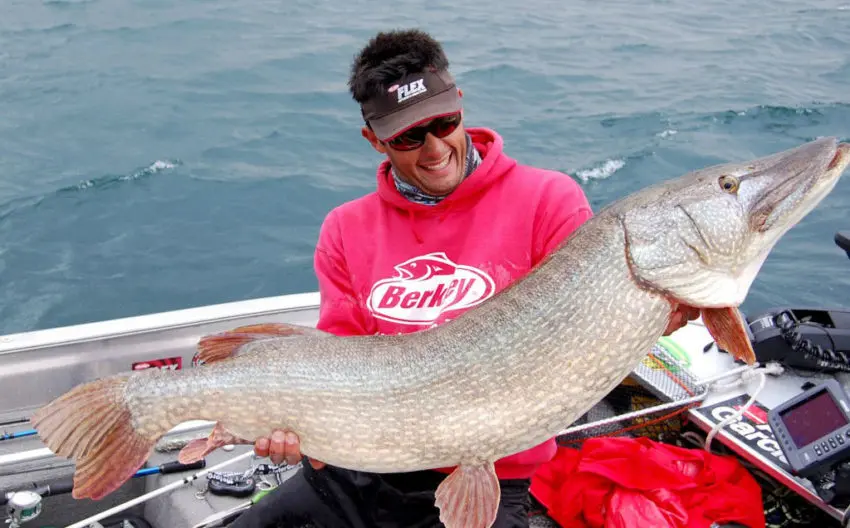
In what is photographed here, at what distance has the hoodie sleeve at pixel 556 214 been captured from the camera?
2.62 meters

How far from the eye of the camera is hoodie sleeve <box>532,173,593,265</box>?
262 cm

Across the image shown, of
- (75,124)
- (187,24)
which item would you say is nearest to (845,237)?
(75,124)

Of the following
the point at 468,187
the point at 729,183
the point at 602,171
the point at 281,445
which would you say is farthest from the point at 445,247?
the point at 602,171

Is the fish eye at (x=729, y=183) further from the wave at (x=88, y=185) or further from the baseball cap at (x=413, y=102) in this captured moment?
the wave at (x=88, y=185)

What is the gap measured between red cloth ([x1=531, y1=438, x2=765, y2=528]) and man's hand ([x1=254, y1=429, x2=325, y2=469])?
137 centimetres

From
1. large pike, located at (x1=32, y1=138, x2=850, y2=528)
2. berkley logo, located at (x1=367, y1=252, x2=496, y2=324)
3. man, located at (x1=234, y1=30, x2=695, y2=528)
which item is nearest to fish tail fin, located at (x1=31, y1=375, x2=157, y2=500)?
large pike, located at (x1=32, y1=138, x2=850, y2=528)

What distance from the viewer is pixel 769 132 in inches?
362

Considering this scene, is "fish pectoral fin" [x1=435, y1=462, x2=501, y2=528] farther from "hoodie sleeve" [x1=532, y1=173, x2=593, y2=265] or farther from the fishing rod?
the fishing rod

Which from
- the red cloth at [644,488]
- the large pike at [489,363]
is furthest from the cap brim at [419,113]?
the red cloth at [644,488]

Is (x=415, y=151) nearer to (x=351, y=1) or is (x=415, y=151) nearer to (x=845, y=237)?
(x=845, y=237)

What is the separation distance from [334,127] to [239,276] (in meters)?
3.73

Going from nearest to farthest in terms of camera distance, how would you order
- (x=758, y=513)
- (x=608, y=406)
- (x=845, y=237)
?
(x=758, y=513), (x=845, y=237), (x=608, y=406)

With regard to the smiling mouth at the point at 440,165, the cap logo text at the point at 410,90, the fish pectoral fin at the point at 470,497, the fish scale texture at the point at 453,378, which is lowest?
the fish pectoral fin at the point at 470,497

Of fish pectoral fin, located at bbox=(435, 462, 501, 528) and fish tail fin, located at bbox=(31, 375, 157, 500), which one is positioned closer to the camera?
fish pectoral fin, located at bbox=(435, 462, 501, 528)
